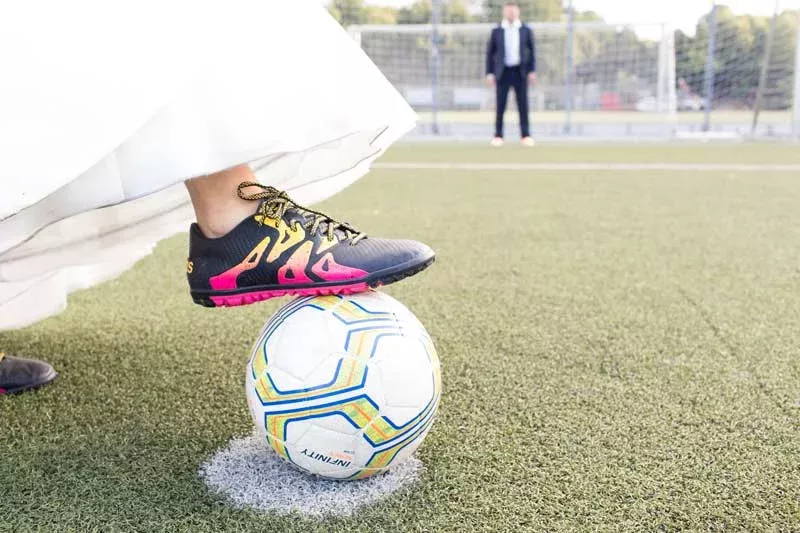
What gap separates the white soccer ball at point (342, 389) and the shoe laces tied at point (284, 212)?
14cm

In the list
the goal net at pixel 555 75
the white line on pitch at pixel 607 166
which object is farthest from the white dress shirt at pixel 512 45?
the goal net at pixel 555 75

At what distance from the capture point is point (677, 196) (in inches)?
213

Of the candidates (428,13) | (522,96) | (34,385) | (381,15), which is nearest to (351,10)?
(381,15)

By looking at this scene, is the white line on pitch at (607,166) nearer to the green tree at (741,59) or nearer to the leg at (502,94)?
the leg at (502,94)

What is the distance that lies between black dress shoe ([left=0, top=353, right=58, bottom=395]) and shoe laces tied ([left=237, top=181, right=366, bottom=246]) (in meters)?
0.82

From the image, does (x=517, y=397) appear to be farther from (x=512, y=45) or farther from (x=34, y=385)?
(x=512, y=45)

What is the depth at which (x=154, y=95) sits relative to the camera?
49.4 inches

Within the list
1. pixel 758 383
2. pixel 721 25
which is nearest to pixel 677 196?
pixel 758 383

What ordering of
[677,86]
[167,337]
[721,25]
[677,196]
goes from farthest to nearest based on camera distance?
[677,86] < [721,25] < [677,196] < [167,337]

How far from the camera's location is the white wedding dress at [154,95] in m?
1.23

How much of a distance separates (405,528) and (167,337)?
4.22 ft

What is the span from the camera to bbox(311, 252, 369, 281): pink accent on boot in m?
1.46

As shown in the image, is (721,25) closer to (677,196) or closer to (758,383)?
(677,196)

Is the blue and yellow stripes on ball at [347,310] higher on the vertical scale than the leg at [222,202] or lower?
lower
